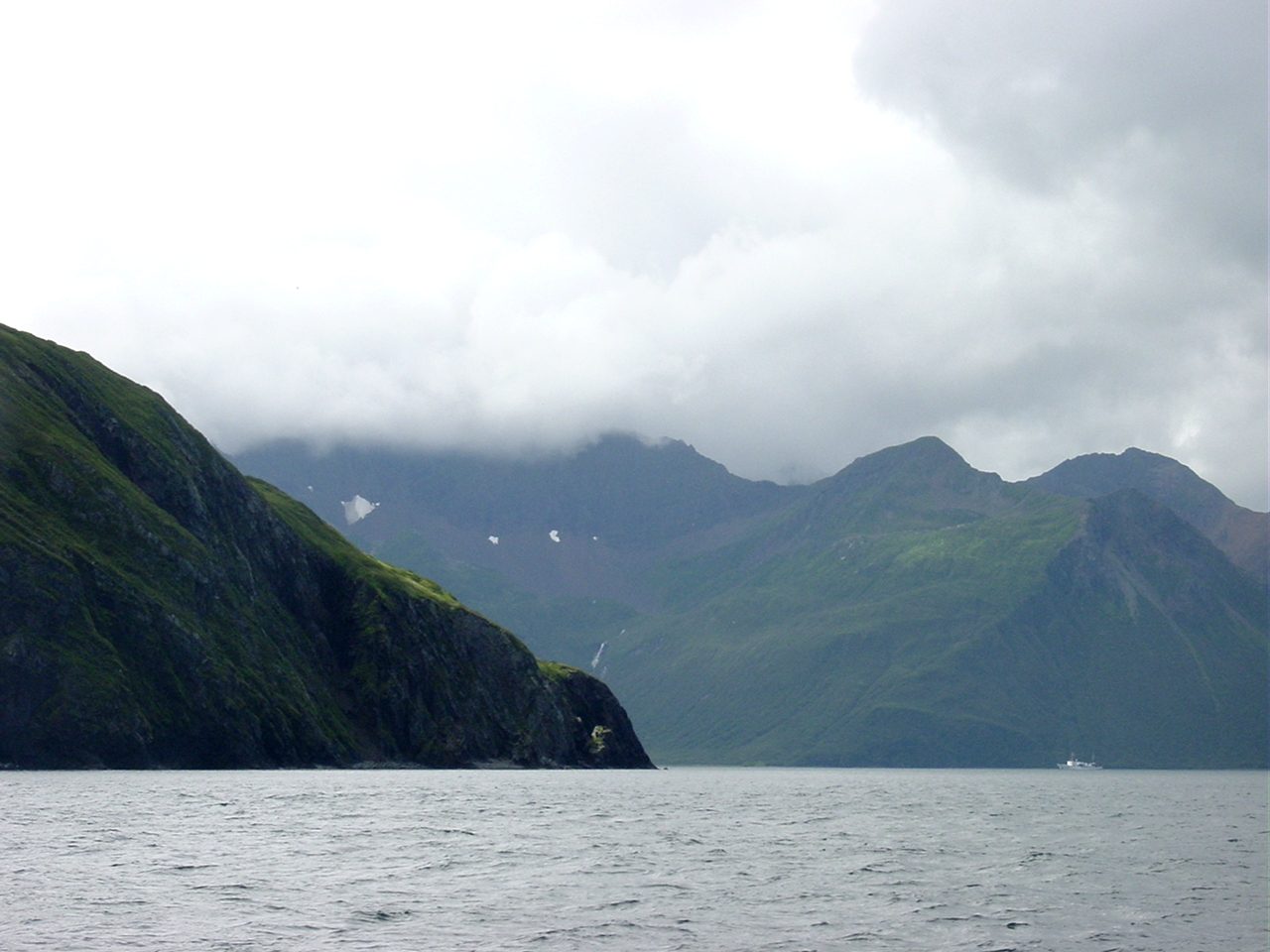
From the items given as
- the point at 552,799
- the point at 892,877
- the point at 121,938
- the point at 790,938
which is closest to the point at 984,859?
the point at 892,877

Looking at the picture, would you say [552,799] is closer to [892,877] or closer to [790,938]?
[892,877]

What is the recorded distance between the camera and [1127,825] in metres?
125

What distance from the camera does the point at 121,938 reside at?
Result: 48.2 m

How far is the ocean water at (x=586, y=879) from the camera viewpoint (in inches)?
2045

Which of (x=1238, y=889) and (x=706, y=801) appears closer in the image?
(x=1238, y=889)

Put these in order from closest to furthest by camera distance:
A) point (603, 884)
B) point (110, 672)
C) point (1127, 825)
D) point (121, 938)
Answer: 1. point (121, 938)
2. point (603, 884)
3. point (1127, 825)
4. point (110, 672)

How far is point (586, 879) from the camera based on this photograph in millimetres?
69688

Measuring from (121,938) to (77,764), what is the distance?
478ft

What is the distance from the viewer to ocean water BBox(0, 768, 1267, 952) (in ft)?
170

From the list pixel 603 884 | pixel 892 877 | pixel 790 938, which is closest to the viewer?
pixel 790 938

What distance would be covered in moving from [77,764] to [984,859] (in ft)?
462

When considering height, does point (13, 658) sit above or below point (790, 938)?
above

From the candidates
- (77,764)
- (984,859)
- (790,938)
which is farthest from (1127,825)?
(77,764)

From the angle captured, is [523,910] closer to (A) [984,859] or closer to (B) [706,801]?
(A) [984,859]
